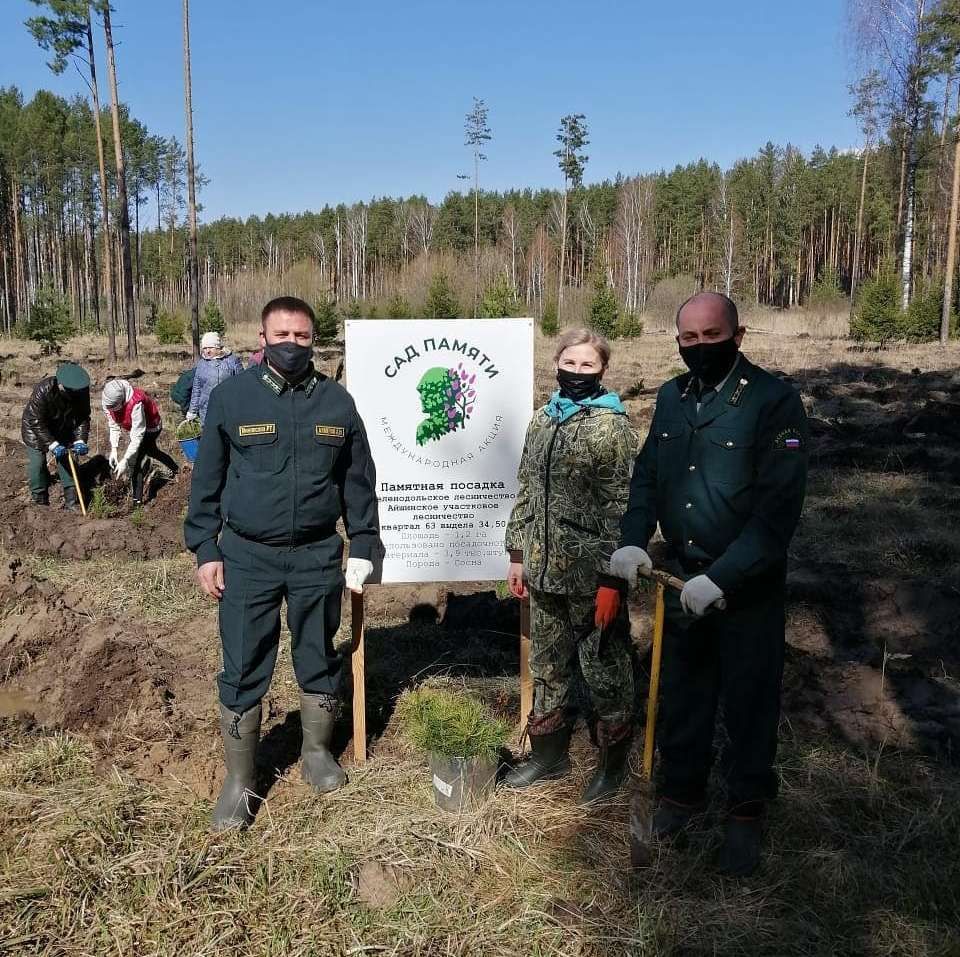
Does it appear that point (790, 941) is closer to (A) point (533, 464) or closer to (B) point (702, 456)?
(B) point (702, 456)

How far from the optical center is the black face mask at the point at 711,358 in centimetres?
315

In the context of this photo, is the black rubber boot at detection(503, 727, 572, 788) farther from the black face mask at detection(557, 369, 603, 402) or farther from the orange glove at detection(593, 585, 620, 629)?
the black face mask at detection(557, 369, 603, 402)

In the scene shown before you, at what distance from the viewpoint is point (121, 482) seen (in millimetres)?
9797

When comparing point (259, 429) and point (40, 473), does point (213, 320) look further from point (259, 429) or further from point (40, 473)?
point (259, 429)

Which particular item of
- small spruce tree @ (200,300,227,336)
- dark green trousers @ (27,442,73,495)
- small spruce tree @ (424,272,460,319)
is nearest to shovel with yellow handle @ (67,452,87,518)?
dark green trousers @ (27,442,73,495)

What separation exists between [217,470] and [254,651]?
29.2 inches

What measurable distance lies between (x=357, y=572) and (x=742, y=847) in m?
1.85

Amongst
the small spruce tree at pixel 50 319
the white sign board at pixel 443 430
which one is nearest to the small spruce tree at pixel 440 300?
the small spruce tree at pixel 50 319

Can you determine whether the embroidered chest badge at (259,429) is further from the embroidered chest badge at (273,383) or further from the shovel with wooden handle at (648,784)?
the shovel with wooden handle at (648,784)

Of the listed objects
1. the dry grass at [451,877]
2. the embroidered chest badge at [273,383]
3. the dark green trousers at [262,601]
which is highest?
the embroidered chest badge at [273,383]

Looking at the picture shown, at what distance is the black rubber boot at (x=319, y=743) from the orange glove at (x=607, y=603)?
124cm

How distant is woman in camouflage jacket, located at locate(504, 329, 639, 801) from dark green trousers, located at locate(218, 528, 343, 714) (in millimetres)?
859

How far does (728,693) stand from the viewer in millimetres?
3225

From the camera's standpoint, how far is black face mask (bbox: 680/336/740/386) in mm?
3151
